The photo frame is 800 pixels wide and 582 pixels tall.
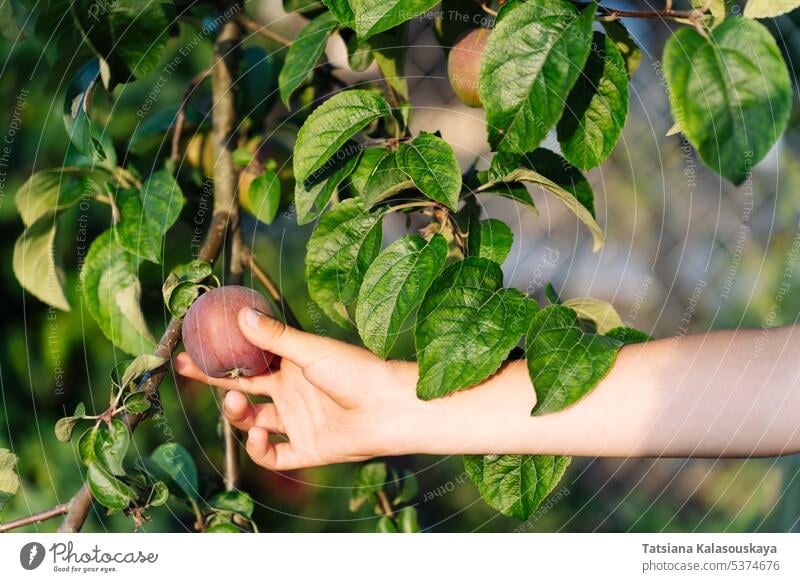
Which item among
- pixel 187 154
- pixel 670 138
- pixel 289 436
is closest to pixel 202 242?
pixel 187 154

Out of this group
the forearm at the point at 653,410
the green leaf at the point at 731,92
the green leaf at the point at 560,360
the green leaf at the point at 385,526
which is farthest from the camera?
the green leaf at the point at 385,526

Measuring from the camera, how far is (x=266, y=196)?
735 millimetres

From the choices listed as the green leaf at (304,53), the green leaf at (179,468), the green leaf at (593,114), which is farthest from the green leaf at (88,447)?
the green leaf at (593,114)

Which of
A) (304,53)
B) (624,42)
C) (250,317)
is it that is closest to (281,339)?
(250,317)

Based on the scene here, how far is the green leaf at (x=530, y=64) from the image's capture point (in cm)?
49

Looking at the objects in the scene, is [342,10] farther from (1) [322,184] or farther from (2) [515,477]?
(2) [515,477]

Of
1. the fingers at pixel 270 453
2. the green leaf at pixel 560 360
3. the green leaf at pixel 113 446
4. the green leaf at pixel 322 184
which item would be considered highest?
the green leaf at pixel 322 184

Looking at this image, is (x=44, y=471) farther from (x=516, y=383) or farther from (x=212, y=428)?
(x=516, y=383)

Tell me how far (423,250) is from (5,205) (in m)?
0.54

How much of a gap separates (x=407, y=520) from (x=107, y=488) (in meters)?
0.31

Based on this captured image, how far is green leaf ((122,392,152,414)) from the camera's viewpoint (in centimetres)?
65

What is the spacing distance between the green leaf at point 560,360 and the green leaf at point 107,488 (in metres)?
0.33

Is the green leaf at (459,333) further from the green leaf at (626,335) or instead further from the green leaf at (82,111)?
the green leaf at (82,111)
